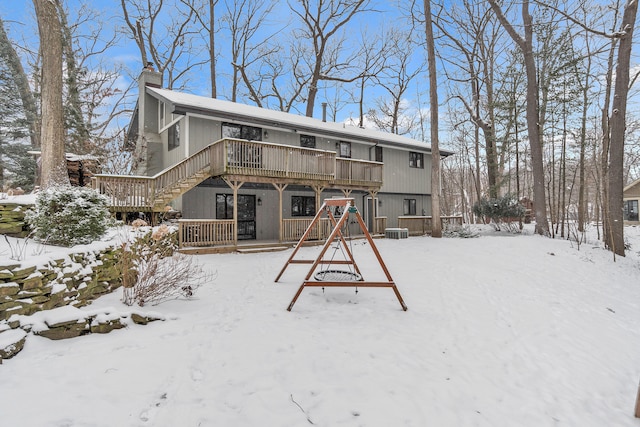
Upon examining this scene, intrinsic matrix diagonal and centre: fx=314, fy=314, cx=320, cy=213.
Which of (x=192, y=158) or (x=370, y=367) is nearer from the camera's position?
(x=370, y=367)

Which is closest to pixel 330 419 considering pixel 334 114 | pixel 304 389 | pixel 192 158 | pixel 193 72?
pixel 304 389

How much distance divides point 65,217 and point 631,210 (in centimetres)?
3791

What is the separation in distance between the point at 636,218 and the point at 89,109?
42.8 m

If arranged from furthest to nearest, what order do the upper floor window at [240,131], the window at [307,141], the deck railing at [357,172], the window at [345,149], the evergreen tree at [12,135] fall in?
the evergreen tree at [12,135], the window at [345,149], the window at [307,141], the deck railing at [357,172], the upper floor window at [240,131]

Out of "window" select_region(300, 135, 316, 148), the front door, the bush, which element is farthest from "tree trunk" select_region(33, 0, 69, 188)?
the bush

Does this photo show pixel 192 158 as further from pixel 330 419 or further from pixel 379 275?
pixel 330 419

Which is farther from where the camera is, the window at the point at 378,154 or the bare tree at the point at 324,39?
the bare tree at the point at 324,39

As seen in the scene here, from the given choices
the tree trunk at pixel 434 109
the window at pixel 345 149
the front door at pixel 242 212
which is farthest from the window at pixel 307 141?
Result: the tree trunk at pixel 434 109

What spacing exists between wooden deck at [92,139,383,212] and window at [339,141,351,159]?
336 cm

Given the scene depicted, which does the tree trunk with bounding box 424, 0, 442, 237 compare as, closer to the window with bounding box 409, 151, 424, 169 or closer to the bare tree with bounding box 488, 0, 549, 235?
the bare tree with bounding box 488, 0, 549, 235

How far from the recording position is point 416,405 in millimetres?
2992

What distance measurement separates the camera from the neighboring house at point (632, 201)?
26.1 meters

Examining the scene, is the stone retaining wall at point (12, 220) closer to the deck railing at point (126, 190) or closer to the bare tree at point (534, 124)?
the deck railing at point (126, 190)

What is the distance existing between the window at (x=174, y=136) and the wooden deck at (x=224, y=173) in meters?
2.45
